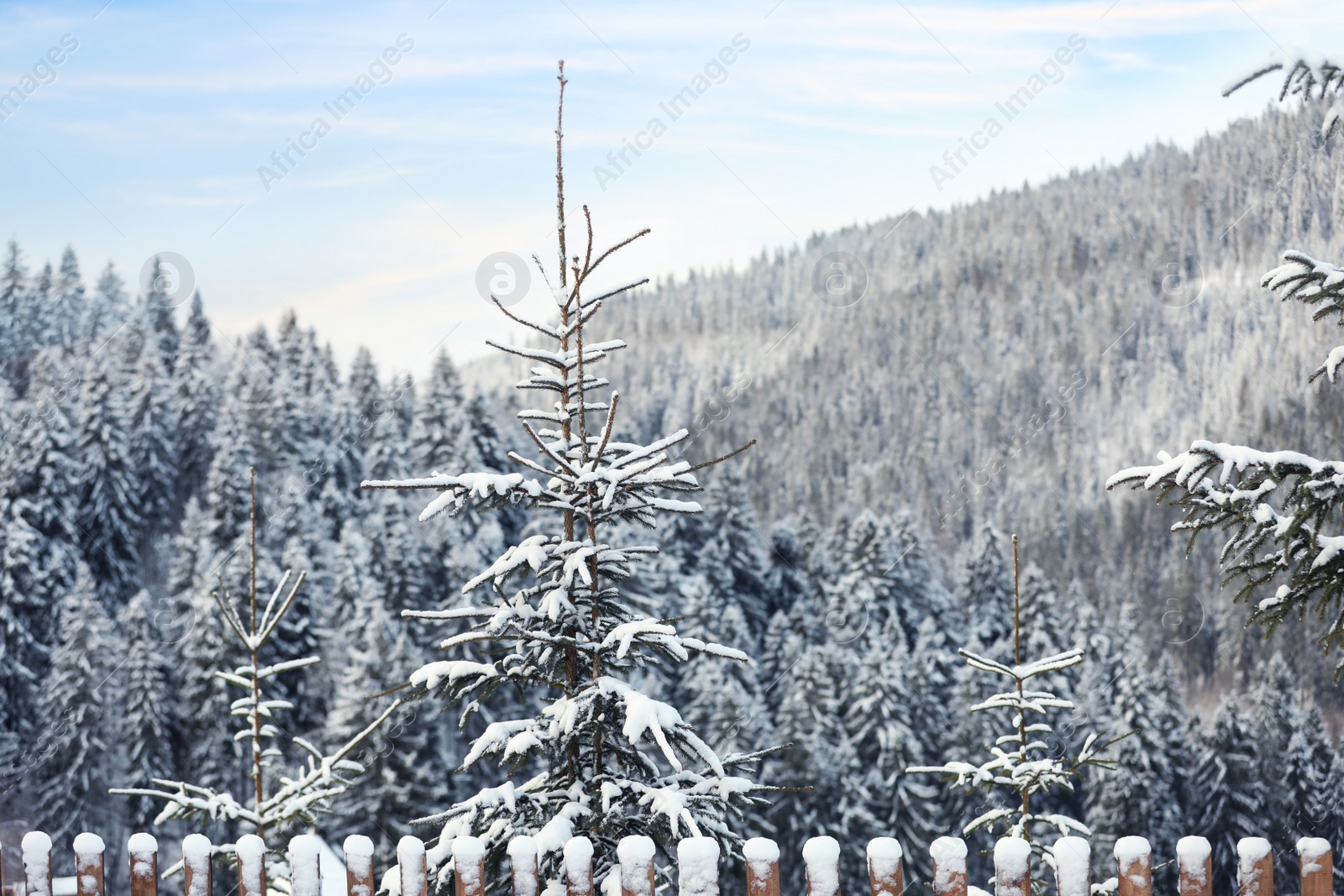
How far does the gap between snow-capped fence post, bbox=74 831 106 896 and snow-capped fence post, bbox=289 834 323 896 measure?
0.92 m

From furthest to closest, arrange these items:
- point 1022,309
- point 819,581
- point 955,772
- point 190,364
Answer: point 1022,309, point 190,364, point 819,581, point 955,772

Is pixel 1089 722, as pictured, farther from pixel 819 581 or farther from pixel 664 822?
pixel 664 822

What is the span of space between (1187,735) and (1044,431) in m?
105

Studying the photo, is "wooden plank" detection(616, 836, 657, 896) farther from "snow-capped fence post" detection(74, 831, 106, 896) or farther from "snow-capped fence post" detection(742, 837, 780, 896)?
"snow-capped fence post" detection(74, 831, 106, 896)

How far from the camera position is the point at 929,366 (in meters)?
184

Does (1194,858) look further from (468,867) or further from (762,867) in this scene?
(468,867)

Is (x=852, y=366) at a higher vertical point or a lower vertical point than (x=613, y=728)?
higher

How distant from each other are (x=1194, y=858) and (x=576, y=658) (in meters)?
3.02

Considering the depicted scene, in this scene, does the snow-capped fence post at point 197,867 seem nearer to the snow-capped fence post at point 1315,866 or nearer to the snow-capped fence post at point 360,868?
the snow-capped fence post at point 360,868

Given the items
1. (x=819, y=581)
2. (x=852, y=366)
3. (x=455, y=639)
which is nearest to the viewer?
(x=455, y=639)

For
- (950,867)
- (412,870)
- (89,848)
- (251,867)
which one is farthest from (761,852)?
(89,848)

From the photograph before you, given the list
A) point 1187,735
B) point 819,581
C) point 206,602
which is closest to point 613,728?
point 206,602

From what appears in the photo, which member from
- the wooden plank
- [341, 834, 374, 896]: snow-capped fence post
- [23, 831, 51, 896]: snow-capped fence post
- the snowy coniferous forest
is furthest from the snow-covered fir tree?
the snowy coniferous forest

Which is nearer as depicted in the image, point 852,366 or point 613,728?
point 613,728
